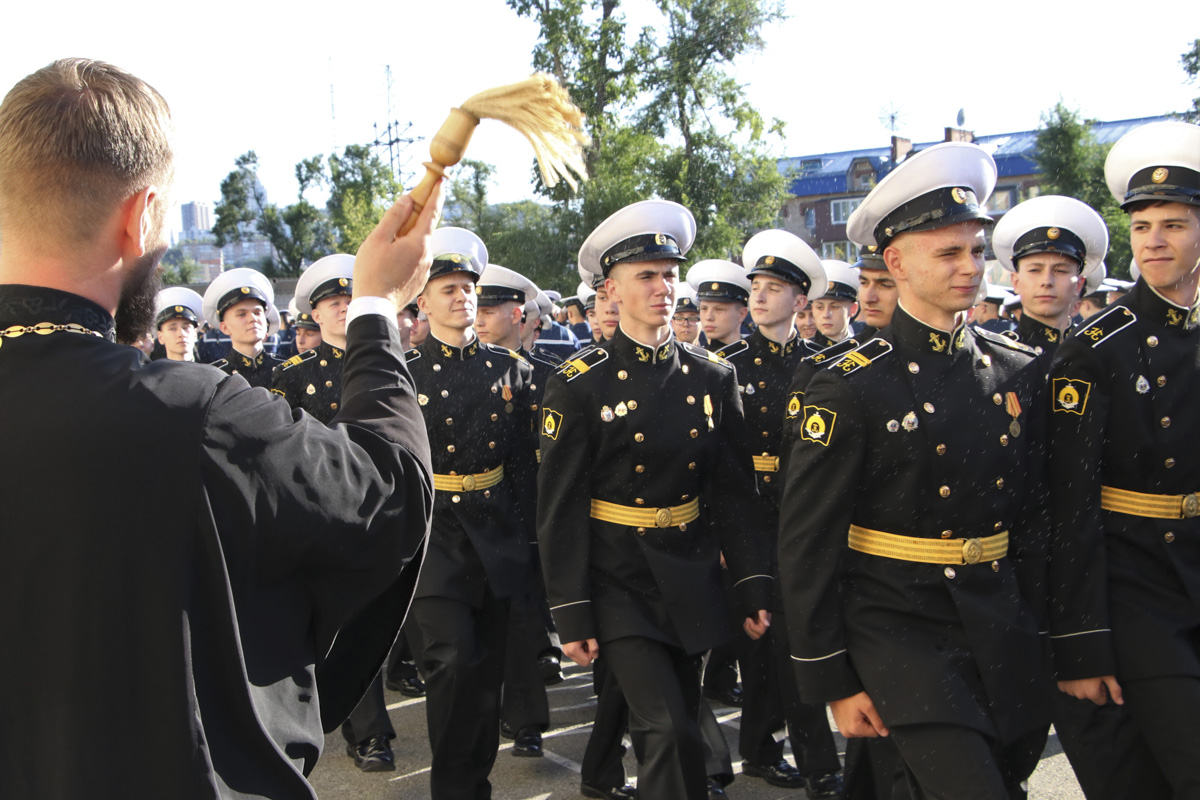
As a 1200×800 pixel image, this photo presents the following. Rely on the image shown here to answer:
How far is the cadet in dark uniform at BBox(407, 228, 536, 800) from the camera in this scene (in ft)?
16.6

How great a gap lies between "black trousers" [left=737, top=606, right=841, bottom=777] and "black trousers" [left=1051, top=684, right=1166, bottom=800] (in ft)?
5.05

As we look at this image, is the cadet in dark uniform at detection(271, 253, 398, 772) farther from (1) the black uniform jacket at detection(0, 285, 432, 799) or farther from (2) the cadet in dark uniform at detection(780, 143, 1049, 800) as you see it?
(1) the black uniform jacket at detection(0, 285, 432, 799)

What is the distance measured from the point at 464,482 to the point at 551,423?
112 centimetres

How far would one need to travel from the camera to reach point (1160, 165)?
161 inches

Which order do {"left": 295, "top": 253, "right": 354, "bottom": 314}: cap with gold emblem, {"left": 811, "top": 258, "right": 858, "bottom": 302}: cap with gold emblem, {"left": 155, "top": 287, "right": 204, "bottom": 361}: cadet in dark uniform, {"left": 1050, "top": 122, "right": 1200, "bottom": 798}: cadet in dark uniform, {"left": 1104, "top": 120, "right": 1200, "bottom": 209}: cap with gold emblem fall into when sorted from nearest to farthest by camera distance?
1. {"left": 1050, "top": 122, "right": 1200, "bottom": 798}: cadet in dark uniform
2. {"left": 1104, "top": 120, "right": 1200, "bottom": 209}: cap with gold emblem
3. {"left": 295, "top": 253, "right": 354, "bottom": 314}: cap with gold emblem
4. {"left": 811, "top": 258, "right": 858, "bottom": 302}: cap with gold emblem
5. {"left": 155, "top": 287, "right": 204, "bottom": 361}: cadet in dark uniform

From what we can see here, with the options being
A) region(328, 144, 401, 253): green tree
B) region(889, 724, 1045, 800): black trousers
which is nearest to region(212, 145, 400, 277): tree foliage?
region(328, 144, 401, 253): green tree

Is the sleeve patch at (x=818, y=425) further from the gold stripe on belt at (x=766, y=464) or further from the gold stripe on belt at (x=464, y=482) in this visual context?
the gold stripe on belt at (x=766, y=464)

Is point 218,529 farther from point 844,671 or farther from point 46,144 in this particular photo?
point 844,671

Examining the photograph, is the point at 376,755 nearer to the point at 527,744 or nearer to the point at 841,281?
the point at 527,744

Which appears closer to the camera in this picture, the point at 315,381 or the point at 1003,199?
the point at 315,381

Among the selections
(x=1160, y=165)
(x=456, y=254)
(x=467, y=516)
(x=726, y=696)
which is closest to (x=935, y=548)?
(x=1160, y=165)

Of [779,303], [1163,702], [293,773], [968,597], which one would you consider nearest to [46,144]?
[293,773]

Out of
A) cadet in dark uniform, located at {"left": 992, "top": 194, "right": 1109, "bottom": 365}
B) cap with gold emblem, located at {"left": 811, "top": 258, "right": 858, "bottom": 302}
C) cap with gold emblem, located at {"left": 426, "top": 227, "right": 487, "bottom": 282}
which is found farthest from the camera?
cap with gold emblem, located at {"left": 811, "top": 258, "right": 858, "bottom": 302}

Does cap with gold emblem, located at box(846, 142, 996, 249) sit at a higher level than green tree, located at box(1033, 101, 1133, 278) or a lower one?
lower
